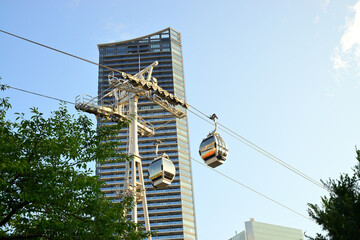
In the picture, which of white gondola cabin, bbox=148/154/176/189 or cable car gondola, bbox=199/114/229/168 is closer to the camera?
cable car gondola, bbox=199/114/229/168

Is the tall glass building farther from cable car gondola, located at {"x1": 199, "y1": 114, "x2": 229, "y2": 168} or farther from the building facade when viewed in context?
cable car gondola, located at {"x1": 199, "y1": 114, "x2": 229, "y2": 168}

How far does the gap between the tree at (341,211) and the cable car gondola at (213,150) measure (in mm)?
6898

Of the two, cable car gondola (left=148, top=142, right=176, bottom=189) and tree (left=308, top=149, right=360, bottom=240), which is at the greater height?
cable car gondola (left=148, top=142, right=176, bottom=189)

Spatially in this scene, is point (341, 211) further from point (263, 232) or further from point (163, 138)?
point (263, 232)

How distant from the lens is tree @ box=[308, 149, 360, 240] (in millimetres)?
14961

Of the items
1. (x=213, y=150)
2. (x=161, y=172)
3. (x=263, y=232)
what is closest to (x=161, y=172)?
(x=161, y=172)

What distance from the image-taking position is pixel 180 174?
132 m

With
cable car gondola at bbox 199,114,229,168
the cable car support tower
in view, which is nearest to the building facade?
the cable car support tower

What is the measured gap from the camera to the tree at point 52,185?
45.4 ft

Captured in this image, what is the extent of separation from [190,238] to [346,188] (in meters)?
109

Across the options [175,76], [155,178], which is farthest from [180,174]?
[155,178]

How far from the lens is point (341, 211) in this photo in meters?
15.8

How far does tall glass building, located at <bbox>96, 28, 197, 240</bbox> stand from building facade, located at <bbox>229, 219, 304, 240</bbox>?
48.7 m

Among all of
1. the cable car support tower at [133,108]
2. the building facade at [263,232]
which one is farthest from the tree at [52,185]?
the building facade at [263,232]
